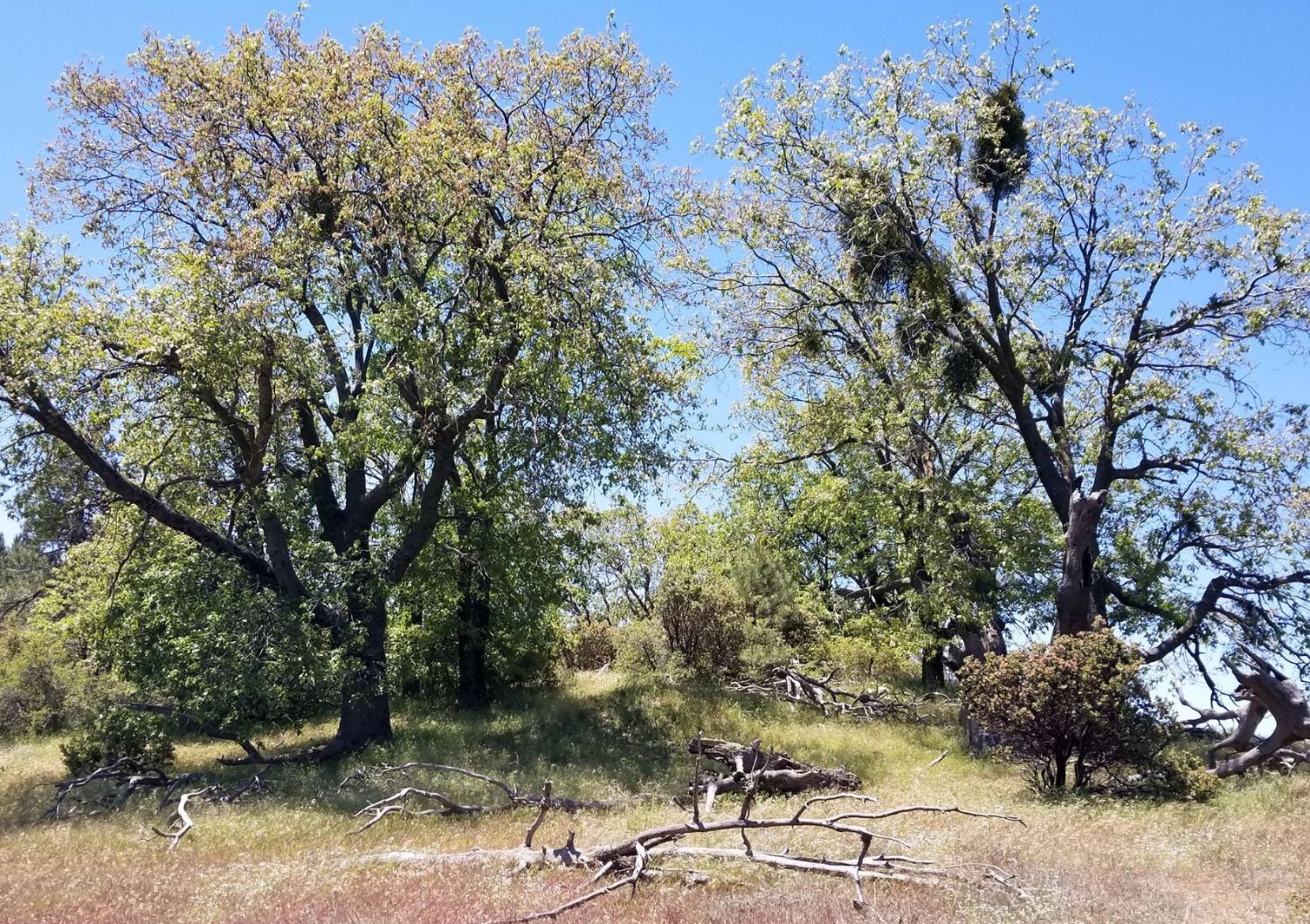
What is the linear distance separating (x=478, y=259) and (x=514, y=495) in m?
5.30

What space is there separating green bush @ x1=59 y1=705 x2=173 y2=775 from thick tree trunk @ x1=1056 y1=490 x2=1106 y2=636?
55.2ft

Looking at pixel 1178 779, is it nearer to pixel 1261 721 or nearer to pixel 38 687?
pixel 1261 721

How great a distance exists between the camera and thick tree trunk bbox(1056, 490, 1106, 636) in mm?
16281

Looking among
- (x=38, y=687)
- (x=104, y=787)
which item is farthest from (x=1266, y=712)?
(x=38, y=687)

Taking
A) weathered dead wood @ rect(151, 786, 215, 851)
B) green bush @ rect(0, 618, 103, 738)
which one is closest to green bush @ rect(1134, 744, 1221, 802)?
weathered dead wood @ rect(151, 786, 215, 851)

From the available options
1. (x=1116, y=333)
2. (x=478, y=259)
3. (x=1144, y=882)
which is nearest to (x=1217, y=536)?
(x=1116, y=333)

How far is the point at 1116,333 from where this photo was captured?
18.5m

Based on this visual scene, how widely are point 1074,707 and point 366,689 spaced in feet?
43.8

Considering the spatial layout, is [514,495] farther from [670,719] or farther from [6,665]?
[6,665]

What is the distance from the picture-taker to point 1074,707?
13.6m

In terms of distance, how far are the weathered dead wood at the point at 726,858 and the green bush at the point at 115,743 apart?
344 inches

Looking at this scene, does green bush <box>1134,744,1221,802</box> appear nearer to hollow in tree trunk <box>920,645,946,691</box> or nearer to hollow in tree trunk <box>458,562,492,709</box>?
hollow in tree trunk <box>920,645,946,691</box>

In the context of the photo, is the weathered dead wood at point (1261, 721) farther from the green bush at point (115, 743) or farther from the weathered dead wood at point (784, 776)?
the green bush at point (115, 743)

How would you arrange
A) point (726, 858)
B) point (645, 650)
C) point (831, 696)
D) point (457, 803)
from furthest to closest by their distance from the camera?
point (645, 650) → point (831, 696) → point (457, 803) → point (726, 858)
